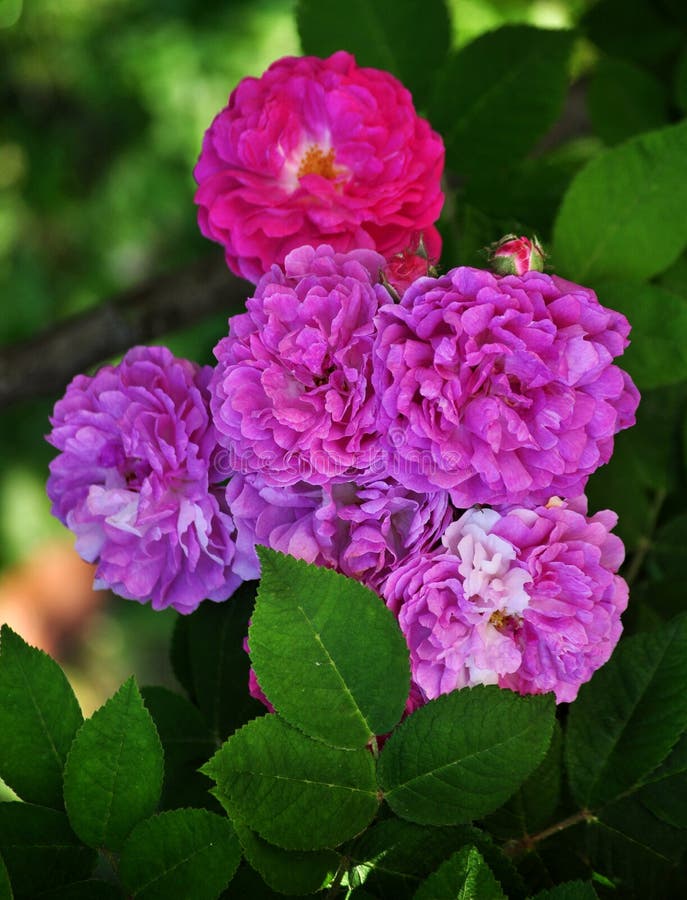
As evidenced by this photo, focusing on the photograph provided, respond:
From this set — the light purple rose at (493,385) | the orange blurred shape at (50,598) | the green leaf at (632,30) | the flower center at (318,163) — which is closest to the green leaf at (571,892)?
the light purple rose at (493,385)

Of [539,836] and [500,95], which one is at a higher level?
[500,95]

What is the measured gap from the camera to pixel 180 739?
63cm

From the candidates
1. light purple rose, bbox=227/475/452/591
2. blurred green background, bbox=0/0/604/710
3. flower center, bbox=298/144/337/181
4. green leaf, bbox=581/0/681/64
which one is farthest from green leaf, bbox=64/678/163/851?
blurred green background, bbox=0/0/604/710

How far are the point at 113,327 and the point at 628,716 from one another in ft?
2.09

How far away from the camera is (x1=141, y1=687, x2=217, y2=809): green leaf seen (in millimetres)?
622

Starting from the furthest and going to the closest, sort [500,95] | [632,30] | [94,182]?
[94,182]
[632,30]
[500,95]

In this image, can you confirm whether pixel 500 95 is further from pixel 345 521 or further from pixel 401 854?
pixel 401 854

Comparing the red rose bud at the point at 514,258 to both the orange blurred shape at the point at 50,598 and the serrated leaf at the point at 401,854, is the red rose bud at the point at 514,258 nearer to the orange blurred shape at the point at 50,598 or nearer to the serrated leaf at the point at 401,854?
the serrated leaf at the point at 401,854

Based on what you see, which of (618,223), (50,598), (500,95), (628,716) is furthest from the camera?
(50,598)

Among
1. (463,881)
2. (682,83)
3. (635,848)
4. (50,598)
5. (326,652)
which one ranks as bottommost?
(50,598)

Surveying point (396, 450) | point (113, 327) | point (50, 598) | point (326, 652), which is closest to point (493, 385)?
point (396, 450)

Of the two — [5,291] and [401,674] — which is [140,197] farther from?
[401,674]

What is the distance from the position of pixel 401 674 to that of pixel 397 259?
243 mm

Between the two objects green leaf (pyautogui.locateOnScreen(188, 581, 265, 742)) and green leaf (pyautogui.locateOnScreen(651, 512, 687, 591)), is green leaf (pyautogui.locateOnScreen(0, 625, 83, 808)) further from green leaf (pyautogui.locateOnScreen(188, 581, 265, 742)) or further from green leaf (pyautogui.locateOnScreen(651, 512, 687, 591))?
green leaf (pyautogui.locateOnScreen(651, 512, 687, 591))
